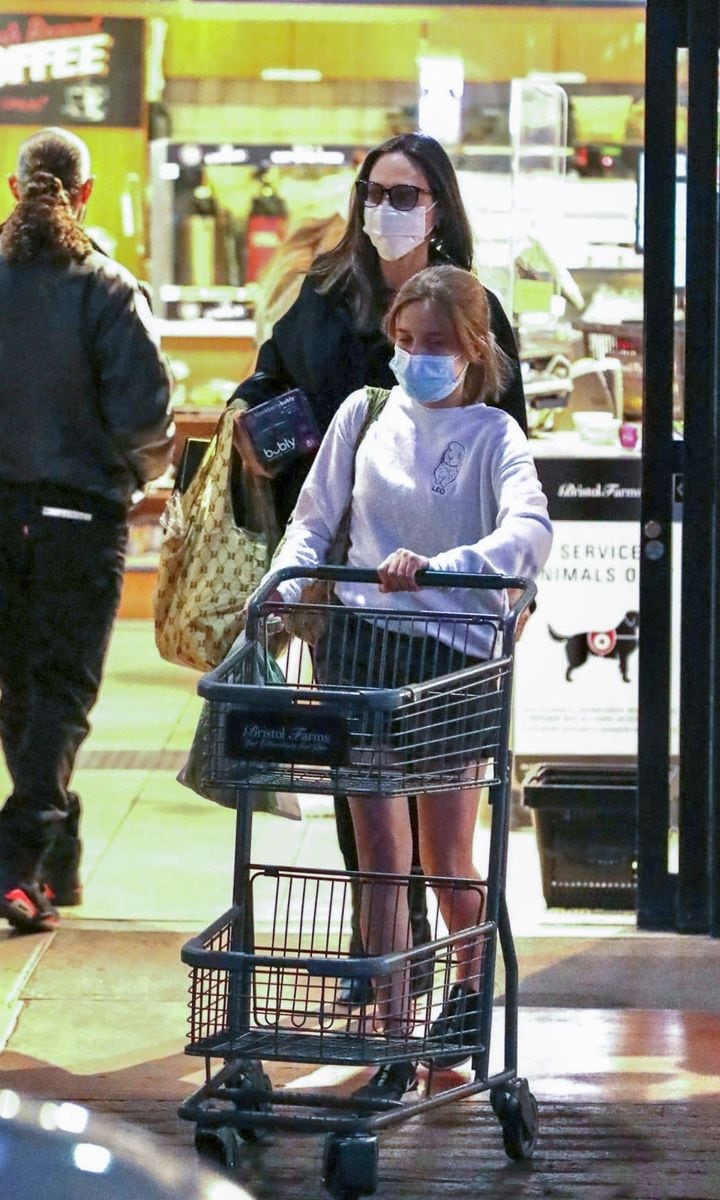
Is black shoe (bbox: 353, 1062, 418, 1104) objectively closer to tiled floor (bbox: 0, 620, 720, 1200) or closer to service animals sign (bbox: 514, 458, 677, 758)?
tiled floor (bbox: 0, 620, 720, 1200)

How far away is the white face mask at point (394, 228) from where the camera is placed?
449cm

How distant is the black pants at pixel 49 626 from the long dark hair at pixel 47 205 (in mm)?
608

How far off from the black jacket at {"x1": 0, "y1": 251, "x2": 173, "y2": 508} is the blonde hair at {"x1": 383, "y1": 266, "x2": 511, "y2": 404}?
1375 millimetres

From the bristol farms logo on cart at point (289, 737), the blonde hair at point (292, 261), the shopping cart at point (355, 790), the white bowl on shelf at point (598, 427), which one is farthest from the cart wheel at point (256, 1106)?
the blonde hair at point (292, 261)

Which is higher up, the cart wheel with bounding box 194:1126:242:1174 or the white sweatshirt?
the white sweatshirt

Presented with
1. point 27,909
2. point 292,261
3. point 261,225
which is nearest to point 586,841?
point 27,909

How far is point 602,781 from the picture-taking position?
237 inches

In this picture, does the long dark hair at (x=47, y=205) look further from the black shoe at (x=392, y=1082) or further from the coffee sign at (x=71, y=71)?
the coffee sign at (x=71, y=71)

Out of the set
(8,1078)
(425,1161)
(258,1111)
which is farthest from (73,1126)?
(8,1078)

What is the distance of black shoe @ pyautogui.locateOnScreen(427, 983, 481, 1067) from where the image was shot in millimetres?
3832

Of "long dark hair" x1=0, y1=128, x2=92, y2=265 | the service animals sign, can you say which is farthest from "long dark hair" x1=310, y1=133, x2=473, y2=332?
the service animals sign

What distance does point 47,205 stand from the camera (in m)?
5.42

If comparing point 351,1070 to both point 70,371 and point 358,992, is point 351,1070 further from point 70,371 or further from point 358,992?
point 70,371

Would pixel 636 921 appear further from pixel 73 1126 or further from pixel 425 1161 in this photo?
pixel 73 1126
